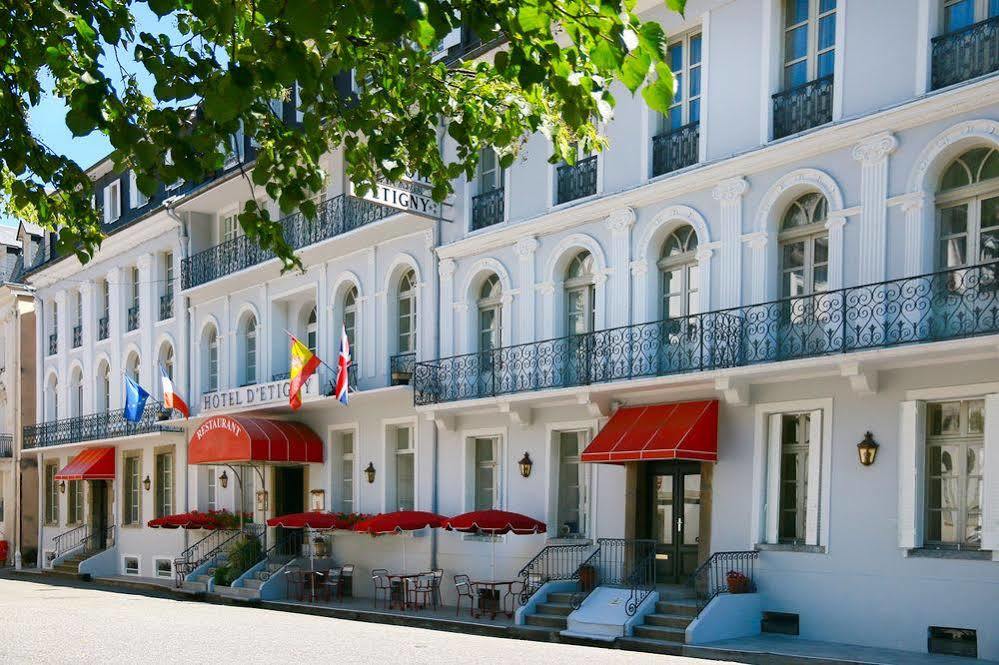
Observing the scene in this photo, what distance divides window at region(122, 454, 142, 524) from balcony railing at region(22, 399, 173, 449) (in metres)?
1.04

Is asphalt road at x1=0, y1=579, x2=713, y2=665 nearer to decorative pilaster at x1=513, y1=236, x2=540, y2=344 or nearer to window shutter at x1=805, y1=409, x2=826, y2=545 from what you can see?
window shutter at x1=805, y1=409, x2=826, y2=545

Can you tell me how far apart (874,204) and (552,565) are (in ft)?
26.5

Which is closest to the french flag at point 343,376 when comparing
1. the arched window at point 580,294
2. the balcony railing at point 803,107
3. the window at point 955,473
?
the arched window at point 580,294

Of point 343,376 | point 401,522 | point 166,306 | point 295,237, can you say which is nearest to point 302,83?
point 401,522

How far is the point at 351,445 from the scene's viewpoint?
25.6 metres

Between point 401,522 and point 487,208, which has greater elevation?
point 487,208

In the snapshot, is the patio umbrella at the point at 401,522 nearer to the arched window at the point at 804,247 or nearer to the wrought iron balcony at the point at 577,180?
the wrought iron balcony at the point at 577,180

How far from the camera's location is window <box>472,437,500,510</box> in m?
21.8

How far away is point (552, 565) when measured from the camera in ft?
64.5

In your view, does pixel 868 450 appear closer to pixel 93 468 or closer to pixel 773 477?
pixel 773 477

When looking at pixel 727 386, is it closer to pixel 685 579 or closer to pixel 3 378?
pixel 685 579

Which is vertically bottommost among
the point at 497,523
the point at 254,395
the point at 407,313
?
the point at 497,523

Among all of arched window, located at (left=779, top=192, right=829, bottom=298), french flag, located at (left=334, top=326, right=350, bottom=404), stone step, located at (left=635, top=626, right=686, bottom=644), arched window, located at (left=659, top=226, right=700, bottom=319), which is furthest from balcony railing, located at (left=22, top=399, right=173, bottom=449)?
arched window, located at (left=779, top=192, right=829, bottom=298)

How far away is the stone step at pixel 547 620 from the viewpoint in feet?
58.0
